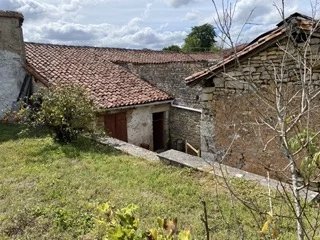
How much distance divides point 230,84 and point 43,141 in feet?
19.5

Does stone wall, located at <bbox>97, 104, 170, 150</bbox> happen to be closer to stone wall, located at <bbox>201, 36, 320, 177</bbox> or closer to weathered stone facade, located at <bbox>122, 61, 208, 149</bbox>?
weathered stone facade, located at <bbox>122, 61, 208, 149</bbox>

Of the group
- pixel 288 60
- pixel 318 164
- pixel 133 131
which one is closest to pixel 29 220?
pixel 318 164

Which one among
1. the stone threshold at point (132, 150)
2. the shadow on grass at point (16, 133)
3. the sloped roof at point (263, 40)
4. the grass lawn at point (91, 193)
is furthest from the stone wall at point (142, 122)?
the sloped roof at point (263, 40)

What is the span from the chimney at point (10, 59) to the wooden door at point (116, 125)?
400cm

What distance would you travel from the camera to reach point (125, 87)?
51.0ft

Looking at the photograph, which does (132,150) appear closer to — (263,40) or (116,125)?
(263,40)

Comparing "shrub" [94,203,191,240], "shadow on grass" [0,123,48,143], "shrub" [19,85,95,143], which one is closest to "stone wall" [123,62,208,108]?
"shrub" [19,85,95,143]

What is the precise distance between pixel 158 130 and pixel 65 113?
737cm

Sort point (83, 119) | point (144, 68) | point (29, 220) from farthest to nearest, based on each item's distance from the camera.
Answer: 1. point (144, 68)
2. point (83, 119)
3. point (29, 220)

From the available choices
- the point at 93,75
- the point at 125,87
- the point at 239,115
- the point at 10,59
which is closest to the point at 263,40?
the point at 239,115

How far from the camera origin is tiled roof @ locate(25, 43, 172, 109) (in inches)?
555

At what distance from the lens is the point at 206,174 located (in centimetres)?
719

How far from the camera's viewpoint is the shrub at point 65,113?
32.4 ft

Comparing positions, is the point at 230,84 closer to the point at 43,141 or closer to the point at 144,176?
the point at 144,176
